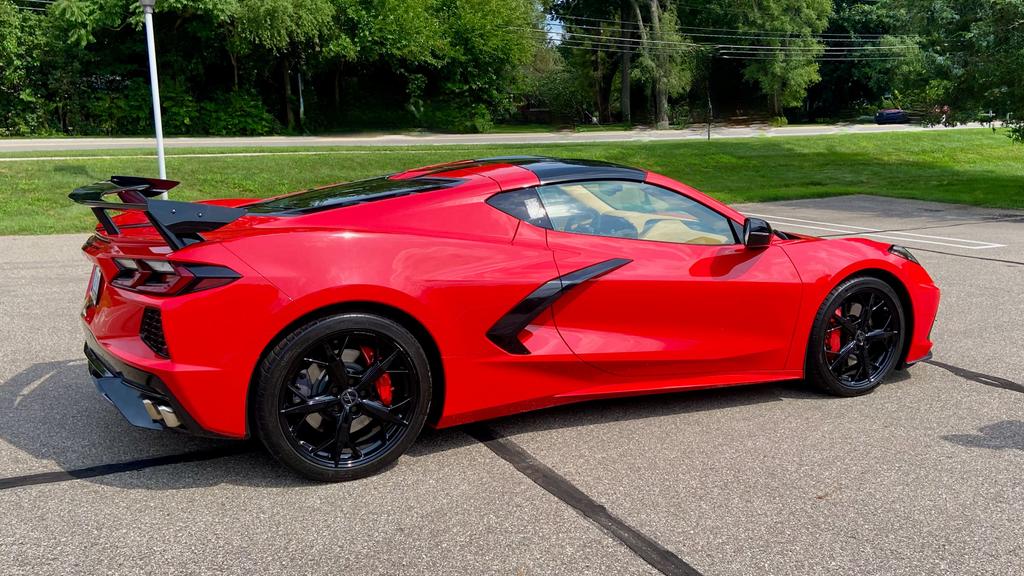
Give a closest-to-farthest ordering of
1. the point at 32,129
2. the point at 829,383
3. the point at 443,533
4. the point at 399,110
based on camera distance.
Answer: the point at 443,533, the point at 829,383, the point at 32,129, the point at 399,110

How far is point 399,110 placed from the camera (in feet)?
159

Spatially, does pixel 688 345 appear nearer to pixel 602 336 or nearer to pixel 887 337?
pixel 602 336

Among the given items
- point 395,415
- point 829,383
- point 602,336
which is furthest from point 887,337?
point 395,415

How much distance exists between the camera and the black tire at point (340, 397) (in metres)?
3.51

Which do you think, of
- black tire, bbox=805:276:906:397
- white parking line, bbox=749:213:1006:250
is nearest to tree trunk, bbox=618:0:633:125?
white parking line, bbox=749:213:1006:250

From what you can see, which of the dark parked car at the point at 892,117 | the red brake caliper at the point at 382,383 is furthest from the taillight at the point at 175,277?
the dark parked car at the point at 892,117

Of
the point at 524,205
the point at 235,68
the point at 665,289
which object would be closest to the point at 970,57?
the point at 665,289

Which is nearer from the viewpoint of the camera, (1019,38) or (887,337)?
(887,337)

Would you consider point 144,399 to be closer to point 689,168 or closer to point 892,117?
point 689,168

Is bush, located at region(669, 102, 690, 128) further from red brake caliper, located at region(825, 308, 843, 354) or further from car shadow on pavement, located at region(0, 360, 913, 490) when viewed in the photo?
car shadow on pavement, located at region(0, 360, 913, 490)

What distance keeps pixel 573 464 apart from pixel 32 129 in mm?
39105

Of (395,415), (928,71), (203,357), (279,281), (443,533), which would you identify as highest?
(928,71)

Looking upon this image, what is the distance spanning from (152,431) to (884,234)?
11162 mm

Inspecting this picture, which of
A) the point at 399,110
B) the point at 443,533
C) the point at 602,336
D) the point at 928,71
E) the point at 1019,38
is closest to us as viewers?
the point at 443,533
